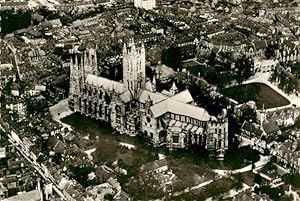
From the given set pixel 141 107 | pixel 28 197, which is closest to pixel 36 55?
pixel 141 107

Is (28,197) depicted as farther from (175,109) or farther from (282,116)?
(282,116)

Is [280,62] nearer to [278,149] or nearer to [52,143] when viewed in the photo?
[278,149]

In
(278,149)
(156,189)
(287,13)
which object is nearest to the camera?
(156,189)

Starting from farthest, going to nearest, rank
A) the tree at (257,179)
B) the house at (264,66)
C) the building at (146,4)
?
the building at (146,4) < the house at (264,66) < the tree at (257,179)

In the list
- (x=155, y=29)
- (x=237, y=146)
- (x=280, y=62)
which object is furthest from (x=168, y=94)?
(x=155, y=29)

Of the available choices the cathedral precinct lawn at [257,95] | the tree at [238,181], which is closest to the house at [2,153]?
the tree at [238,181]

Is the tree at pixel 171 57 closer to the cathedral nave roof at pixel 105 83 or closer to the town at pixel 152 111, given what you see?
the town at pixel 152 111

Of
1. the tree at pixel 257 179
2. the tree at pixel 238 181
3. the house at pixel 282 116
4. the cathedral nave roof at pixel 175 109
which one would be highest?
the cathedral nave roof at pixel 175 109
